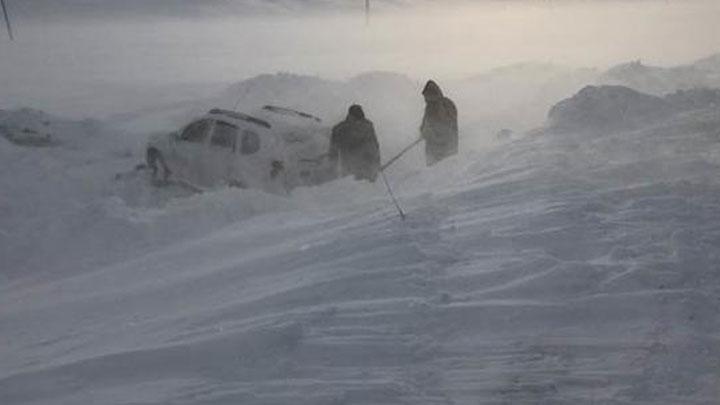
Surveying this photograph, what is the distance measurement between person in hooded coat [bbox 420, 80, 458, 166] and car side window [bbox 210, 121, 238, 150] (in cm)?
Answer: 263

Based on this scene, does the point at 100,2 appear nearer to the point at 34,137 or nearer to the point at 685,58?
the point at 685,58

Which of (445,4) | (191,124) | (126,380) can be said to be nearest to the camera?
(126,380)

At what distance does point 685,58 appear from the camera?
39531mm

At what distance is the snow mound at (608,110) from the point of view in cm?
1126

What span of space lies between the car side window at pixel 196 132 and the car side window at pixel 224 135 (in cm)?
17

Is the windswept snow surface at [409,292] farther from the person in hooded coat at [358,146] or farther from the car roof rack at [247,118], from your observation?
the car roof rack at [247,118]

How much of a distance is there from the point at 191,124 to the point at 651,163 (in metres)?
6.91

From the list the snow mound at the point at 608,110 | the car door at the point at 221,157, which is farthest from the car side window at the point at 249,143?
the snow mound at the point at 608,110

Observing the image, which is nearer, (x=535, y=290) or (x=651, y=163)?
(x=535, y=290)

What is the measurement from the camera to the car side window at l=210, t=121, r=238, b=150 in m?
12.6

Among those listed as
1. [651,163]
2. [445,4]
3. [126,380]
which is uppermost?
[445,4]

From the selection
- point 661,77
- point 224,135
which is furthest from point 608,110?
point 661,77

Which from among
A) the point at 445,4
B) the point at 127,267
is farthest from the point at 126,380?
the point at 445,4

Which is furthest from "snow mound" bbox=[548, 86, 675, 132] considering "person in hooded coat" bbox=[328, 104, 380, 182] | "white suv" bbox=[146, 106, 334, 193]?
"white suv" bbox=[146, 106, 334, 193]
